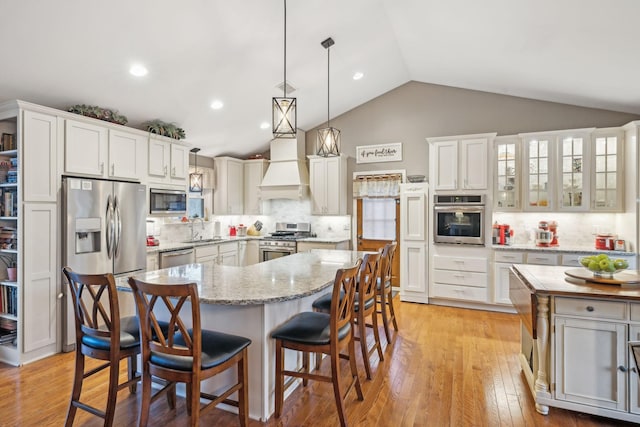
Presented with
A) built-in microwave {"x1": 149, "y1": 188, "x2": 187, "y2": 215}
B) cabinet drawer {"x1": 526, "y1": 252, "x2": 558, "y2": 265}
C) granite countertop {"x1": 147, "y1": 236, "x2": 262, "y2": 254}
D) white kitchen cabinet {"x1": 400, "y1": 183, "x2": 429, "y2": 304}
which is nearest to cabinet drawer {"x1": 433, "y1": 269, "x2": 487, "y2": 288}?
white kitchen cabinet {"x1": 400, "y1": 183, "x2": 429, "y2": 304}

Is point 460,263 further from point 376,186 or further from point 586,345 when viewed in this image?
point 586,345

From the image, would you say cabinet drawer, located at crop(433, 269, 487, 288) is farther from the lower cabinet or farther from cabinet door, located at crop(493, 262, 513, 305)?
the lower cabinet

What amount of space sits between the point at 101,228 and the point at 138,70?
169 centimetres

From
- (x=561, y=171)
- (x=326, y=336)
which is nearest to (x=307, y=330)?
(x=326, y=336)

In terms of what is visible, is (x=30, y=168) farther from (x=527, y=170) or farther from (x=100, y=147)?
(x=527, y=170)

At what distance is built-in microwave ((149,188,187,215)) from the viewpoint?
4527mm

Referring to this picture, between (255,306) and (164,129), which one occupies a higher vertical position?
(164,129)

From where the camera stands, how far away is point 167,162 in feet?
15.6

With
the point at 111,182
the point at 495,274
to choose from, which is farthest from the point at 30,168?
the point at 495,274

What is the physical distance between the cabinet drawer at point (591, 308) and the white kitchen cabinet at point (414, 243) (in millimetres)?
2894

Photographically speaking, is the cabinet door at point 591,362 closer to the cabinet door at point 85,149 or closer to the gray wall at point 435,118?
the gray wall at point 435,118

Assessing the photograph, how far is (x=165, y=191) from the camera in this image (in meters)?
4.70

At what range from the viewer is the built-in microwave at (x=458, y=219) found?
484 cm

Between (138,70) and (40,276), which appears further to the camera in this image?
(138,70)
